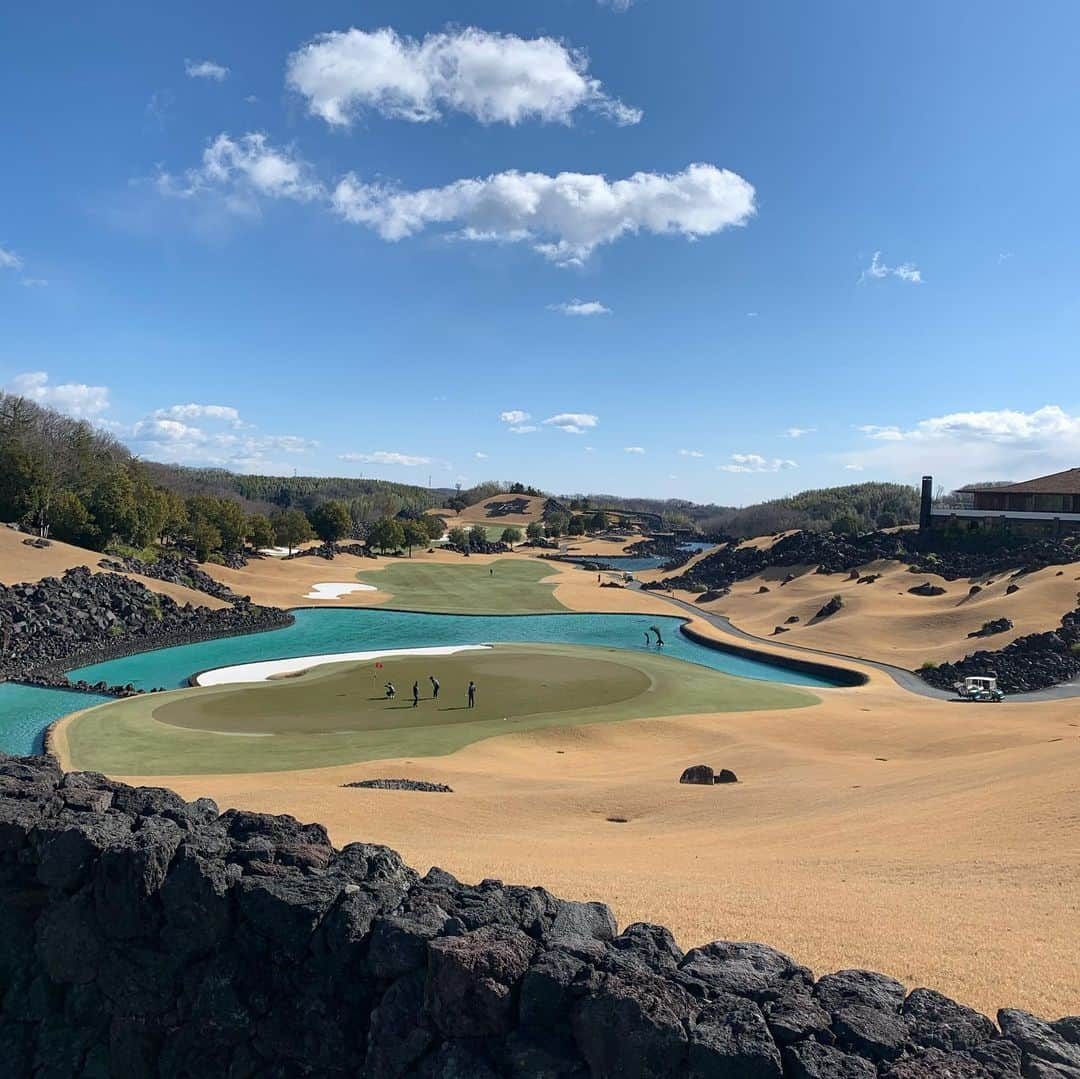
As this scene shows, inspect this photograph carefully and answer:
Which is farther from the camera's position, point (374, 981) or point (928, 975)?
point (928, 975)

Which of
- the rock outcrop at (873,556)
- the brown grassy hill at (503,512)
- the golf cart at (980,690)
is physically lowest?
the golf cart at (980,690)

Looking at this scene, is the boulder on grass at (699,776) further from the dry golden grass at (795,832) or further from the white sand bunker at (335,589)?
the white sand bunker at (335,589)

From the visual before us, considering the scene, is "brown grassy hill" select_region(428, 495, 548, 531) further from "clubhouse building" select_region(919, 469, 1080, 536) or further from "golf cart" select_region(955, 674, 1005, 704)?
"golf cart" select_region(955, 674, 1005, 704)

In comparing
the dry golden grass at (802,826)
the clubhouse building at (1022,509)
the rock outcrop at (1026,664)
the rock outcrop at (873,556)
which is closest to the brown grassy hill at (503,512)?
the rock outcrop at (873,556)

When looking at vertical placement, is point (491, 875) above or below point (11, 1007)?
above

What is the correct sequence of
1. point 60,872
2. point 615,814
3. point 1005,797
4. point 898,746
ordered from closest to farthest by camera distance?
point 60,872 < point 1005,797 < point 615,814 < point 898,746

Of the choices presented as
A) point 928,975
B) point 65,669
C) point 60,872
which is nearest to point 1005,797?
point 928,975

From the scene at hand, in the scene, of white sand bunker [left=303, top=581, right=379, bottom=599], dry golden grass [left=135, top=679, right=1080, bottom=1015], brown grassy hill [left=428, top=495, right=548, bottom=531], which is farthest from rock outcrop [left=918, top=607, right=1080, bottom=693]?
brown grassy hill [left=428, top=495, right=548, bottom=531]

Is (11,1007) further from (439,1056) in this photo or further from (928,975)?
(928,975)
